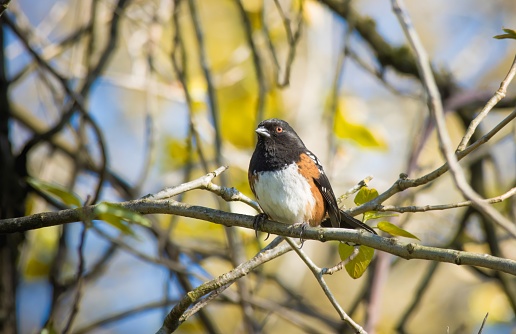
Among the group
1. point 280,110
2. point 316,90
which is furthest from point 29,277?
point 316,90

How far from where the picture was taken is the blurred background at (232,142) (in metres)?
3.78

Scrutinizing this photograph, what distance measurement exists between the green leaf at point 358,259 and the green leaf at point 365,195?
0.18 m

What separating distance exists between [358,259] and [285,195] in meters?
1.14

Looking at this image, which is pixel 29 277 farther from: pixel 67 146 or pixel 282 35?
pixel 282 35

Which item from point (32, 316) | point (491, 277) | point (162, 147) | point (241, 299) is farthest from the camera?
point (32, 316)

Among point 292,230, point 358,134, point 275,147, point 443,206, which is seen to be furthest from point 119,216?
point 358,134

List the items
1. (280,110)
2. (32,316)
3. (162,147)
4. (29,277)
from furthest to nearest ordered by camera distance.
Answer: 1. (32,316)
2. (162,147)
3. (280,110)
4. (29,277)

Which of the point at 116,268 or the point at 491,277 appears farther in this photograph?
the point at 116,268

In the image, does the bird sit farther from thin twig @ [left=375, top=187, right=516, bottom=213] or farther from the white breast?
thin twig @ [left=375, top=187, right=516, bottom=213]

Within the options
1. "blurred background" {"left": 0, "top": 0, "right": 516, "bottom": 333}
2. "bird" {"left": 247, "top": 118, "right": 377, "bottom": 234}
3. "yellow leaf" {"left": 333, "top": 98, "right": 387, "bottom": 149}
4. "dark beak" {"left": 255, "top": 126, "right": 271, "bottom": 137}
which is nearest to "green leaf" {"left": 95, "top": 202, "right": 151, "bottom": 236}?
"blurred background" {"left": 0, "top": 0, "right": 516, "bottom": 333}

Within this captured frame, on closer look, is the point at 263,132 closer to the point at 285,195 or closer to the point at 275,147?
the point at 275,147

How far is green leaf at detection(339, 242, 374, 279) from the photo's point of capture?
7.84 ft

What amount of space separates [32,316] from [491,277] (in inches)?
227

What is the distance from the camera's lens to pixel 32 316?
25.8ft
